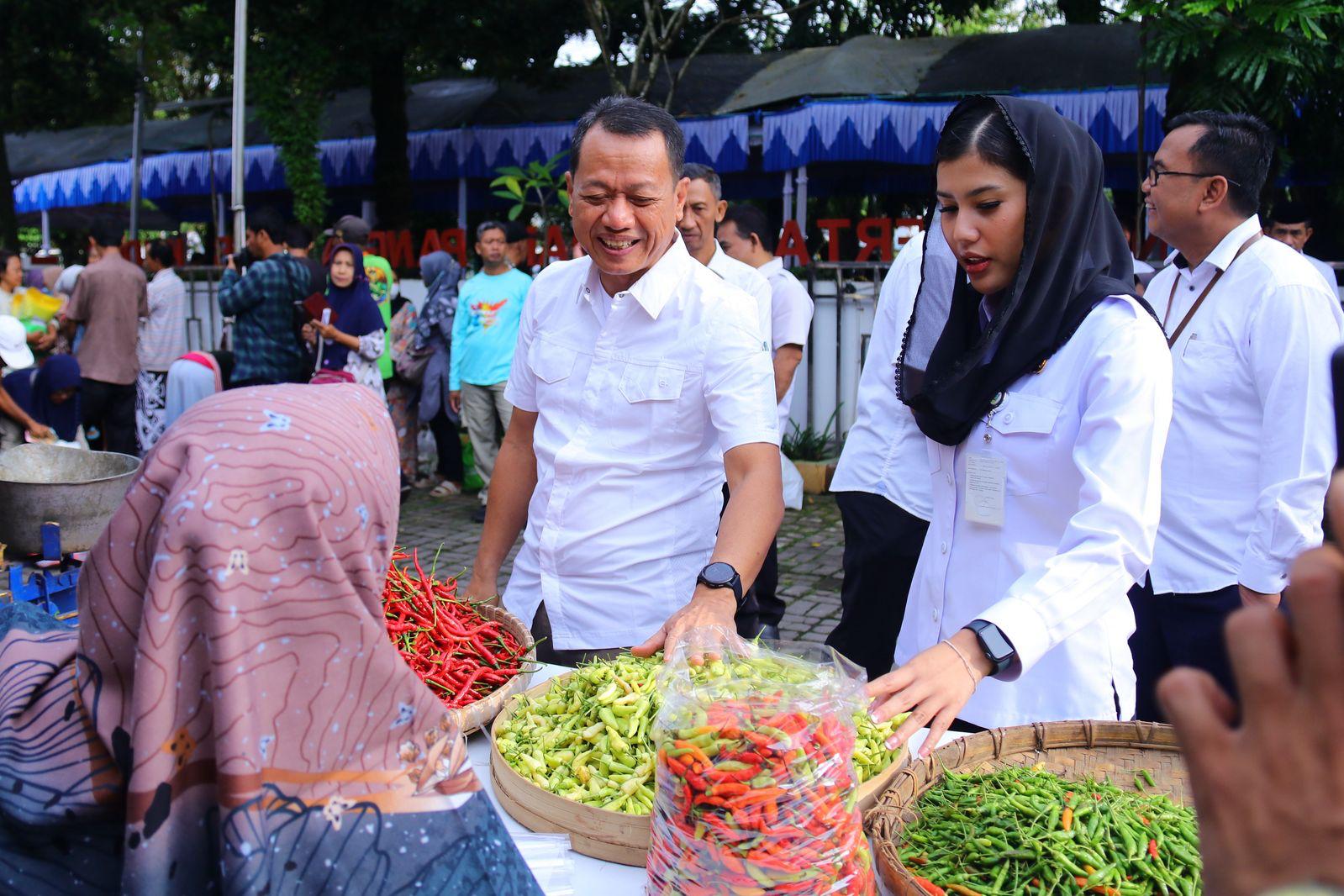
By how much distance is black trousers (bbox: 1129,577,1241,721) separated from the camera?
129 inches

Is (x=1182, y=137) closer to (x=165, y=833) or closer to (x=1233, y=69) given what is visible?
(x=165, y=833)

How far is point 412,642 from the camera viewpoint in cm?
236

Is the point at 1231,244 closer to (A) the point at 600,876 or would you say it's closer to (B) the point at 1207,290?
(B) the point at 1207,290

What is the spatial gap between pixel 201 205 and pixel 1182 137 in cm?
2279

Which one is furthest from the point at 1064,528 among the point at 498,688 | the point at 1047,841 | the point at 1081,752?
the point at 498,688

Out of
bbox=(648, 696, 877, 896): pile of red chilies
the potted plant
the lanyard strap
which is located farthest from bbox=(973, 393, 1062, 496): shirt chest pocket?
the potted plant

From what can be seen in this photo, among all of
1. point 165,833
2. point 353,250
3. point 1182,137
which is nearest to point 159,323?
point 353,250

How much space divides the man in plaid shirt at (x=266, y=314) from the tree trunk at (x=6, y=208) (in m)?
14.0

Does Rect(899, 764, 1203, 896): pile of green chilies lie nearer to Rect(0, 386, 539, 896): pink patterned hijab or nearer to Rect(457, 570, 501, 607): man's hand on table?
Rect(0, 386, 539, 896): pink patterned hijab

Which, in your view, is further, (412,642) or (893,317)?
(893,317)

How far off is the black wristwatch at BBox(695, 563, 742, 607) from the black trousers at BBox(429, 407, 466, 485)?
23.2 ft

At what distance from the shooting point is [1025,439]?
2.17 metres

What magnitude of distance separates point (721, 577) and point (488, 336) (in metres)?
5.80

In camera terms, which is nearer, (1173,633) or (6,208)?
(1173,633)
